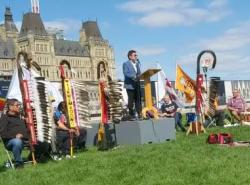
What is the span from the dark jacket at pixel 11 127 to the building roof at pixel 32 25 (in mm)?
172452

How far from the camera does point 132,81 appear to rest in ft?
46.8

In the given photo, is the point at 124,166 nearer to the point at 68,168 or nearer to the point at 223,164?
the point at 68,168

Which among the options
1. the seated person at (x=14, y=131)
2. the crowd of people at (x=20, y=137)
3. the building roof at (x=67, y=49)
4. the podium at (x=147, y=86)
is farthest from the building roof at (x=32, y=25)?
the seated person at (x=14, y=131)

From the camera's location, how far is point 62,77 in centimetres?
1205

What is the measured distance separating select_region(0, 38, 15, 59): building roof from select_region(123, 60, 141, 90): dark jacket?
156213 millimetres

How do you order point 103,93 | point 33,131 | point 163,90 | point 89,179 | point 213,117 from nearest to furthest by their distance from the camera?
point 89,179, point 33,131, point 103,93, point 213,117, point 163,90

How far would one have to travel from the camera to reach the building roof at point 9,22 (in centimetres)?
18988

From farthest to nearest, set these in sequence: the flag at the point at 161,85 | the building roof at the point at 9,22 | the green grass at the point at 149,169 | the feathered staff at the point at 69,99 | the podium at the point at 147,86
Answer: the building roof at the point at 9,22, the flag at the point at 161,85, the podium at the point at 147,86, the feathered staff at the point at 69,99, the green grass at the point at 149,169

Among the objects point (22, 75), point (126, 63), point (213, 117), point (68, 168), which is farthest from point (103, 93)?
point (213, 117)

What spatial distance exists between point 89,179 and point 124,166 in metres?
1.01

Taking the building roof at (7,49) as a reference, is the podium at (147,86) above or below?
below

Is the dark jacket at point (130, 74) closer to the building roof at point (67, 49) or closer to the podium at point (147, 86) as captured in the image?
the podium at point (147, 86)

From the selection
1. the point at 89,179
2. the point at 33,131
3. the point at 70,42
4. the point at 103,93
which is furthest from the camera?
the point at 70,42

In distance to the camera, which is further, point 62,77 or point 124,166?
point 62,77
